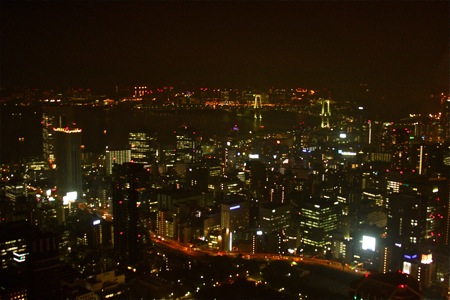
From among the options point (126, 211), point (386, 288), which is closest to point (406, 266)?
point (386, 288)

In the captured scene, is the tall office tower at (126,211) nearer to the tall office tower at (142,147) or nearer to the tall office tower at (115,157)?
the tall office tower at (115,157)

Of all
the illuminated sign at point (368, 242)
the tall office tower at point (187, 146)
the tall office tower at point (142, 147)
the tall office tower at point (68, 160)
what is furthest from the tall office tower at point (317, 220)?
the tall office tower at point (142, 147)

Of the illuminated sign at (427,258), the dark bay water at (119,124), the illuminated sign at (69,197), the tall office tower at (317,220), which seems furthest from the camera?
the dark bay water at (119,124)

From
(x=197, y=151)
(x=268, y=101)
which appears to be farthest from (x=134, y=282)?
(x=268, y=101)

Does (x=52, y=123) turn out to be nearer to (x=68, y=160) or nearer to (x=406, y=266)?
(x=68, y=160)

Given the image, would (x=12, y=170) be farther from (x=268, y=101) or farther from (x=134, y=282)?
(x=268, y=101)

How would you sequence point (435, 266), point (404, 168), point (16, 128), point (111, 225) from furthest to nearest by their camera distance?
point (16, 128), point (404, 168), point (111, 225), point (435, 266)
